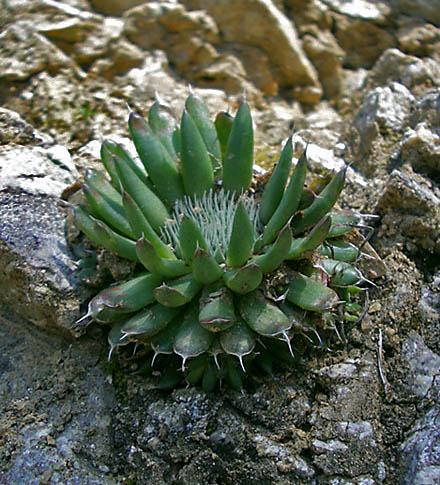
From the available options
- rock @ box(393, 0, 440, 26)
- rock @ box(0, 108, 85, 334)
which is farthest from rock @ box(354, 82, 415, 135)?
rock @ box(0, 108, 85, 334)

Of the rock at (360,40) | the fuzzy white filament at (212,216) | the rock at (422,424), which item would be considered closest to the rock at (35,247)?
the fuzzy white filament at (212,216)

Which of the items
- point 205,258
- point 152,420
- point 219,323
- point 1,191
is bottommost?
point 152,420

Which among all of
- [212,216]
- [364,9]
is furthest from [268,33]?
[212,216]

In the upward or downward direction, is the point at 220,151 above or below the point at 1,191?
above

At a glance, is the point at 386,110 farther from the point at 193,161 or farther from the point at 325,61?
the point at 193,161

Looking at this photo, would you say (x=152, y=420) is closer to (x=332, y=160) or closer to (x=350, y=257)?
(x=350, y=257)

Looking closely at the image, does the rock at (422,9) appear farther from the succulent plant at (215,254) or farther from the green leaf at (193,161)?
the green leaf at (193,161)

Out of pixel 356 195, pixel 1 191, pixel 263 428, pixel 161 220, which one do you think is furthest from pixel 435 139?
pixel 1 191
